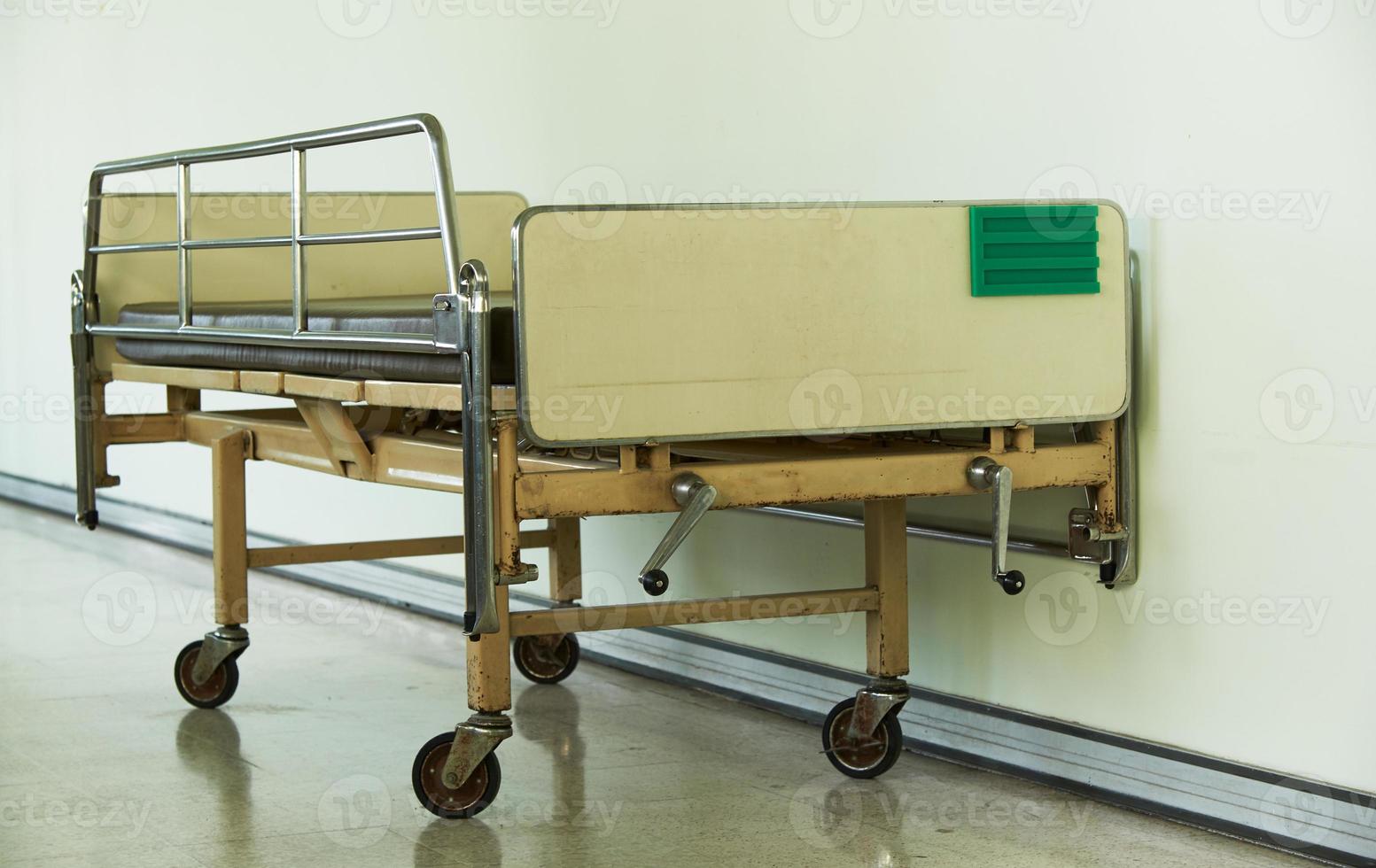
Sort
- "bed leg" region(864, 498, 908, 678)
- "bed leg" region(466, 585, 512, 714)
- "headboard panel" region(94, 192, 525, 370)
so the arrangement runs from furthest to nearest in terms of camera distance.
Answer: "headboard panel" region(94, 192, 525, 370), "bed leg" region(864, 498, 908, 678), "bed leg" region(466, 585, 512, 714)

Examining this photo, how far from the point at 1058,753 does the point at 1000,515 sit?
0.70m

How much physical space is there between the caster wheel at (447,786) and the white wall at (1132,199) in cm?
106

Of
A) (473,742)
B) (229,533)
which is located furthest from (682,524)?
(229,533)

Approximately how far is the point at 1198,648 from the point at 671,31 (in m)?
2.17

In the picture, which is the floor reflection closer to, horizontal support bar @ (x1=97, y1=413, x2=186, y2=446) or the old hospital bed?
the old hospital bed

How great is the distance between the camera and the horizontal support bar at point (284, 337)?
288cm

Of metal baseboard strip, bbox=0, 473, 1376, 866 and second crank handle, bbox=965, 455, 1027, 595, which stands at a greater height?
second crank handle, bbox=965, 455, 1027, 595

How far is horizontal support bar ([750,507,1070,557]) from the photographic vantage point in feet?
10.8

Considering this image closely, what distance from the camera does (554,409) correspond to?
259 centimetres

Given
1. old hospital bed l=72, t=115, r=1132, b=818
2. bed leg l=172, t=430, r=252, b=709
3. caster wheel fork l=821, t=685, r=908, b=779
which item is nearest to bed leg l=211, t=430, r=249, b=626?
bed leg l=172, t=430, r=252, b=709

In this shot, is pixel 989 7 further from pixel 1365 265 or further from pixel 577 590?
pixel 577 590

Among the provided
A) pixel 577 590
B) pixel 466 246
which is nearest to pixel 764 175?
pixel 466 246

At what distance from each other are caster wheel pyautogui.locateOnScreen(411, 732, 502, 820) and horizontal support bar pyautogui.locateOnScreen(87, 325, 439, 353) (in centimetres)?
77

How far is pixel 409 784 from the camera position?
10.9 feet
